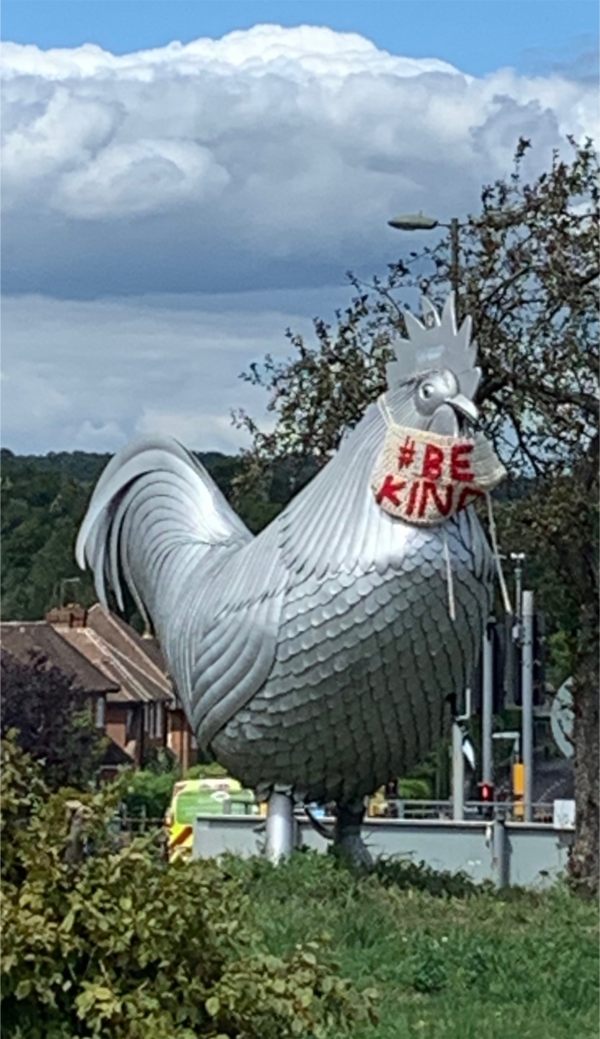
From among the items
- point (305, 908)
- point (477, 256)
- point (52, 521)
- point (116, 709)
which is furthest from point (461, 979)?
point (52, 521)

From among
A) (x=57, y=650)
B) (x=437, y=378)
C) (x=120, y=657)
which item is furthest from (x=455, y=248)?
(x=120, y=657)

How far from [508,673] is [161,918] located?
1029cm

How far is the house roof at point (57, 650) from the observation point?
45.4 meters

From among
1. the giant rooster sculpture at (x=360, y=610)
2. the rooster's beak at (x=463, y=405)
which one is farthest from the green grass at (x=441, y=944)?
the rooster's beak at (x=463, y=405)

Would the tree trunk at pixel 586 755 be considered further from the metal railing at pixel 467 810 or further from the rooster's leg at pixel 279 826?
the rooster's leg at pixel 279 826

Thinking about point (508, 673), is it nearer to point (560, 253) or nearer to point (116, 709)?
point (560, 253)

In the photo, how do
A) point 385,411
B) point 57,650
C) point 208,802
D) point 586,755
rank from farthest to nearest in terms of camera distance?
point 57,650, point 208,802, point 586,755, point 385,411

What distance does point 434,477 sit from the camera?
10.7 metres

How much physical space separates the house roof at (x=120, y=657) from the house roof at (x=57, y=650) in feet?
1.04

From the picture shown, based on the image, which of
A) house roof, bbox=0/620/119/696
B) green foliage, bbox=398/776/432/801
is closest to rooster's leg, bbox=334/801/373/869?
green foliage, bbox=398/776/432/801

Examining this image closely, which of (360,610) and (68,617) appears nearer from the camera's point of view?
(360,610)

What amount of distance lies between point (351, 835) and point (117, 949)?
6.65 meters

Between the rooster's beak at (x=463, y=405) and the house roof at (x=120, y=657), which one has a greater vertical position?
the house roof at (x=120, y=657)

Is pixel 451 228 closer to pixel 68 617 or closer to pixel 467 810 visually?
pixel 467 810
